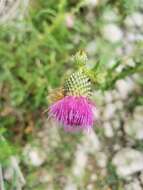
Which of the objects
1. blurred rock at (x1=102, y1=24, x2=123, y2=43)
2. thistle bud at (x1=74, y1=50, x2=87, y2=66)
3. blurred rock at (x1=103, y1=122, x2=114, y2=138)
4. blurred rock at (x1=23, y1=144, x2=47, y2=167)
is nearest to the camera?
thistle bud at (x1=74, y1=50, x2=87, y2=66)

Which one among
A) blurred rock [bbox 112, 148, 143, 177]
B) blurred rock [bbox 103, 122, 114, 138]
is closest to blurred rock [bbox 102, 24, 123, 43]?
blurred rock [bbox 103, 122, 114, 138]

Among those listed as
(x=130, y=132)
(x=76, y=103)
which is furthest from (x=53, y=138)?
(x=76, y=103)

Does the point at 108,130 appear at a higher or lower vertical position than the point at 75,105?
lower

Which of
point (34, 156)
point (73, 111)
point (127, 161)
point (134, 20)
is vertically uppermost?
point (134, 20)

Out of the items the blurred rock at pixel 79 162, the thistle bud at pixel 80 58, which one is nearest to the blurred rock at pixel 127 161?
the blurred rock at pixel 79 162

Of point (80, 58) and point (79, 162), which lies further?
point (79, 162)

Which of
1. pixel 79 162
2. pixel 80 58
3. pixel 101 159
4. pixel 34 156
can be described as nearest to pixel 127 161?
pixel 101 159

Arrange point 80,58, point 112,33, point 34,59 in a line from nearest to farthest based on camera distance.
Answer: point 80,58, point 34,59, point 112,33

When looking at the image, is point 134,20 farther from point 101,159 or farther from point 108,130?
point 101,159

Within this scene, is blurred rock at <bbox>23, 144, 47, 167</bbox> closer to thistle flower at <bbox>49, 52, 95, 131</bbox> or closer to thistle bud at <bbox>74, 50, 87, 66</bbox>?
thistle flower at <bbox>49, 52, 95, 131</bbox>
